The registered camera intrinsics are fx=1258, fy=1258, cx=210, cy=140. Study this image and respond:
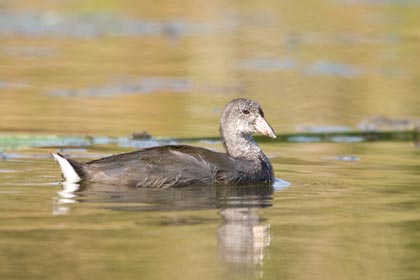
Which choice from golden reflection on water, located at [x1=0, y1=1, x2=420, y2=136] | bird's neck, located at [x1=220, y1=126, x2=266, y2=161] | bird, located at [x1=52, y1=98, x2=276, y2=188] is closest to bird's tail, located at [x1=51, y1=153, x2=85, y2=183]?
bird, located at [x1=52, y1=98, x2=276, y2=188]

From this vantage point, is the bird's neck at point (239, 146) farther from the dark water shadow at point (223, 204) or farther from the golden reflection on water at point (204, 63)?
the golden reflection on water at point (204, 63)

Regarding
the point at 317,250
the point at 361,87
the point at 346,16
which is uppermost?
the point at 346,16

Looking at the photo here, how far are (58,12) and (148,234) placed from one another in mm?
20938

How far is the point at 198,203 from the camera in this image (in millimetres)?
9484

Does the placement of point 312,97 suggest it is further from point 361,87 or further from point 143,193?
point 143,193

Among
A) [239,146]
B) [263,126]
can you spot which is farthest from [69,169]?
[263,126]

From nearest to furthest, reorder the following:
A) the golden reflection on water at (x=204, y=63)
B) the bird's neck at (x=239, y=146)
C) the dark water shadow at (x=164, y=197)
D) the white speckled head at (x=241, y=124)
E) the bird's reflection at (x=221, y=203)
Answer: the bird's reflection at (x=221, y=203), the dark water shadow at (x=164, y=197), the bird's neck at (x=239, y=146), the white speckled head at (x=241, y=124), the golden reflection on water at (x=204, y=63)

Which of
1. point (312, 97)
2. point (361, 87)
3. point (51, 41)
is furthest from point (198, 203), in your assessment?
point (51, 41)

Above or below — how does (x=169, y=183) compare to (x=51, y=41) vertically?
below

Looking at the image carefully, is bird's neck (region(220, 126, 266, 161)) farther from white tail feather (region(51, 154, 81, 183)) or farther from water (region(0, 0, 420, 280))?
white tail feather (region(51, 154, 81, 183))

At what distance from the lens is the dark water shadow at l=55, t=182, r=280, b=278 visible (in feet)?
24.9

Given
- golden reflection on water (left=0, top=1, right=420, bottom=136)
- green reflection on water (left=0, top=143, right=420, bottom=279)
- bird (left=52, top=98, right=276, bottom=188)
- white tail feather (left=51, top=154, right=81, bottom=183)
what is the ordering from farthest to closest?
golden reflection on water (left=0, top=1, right=420, bottom=136)
bird (left=52, top=98, right=276, bottom=188)
white tail feather (left=51, top=154, right=81, bottom=183)
green reflection on water (left=0, top=143, right=420, bottom=279)

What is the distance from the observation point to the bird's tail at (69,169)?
9914 mm

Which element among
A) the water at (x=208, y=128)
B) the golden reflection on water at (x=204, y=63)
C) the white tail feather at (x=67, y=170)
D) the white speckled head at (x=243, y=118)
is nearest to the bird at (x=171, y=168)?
the white tail feather at (x=67, y=170)
